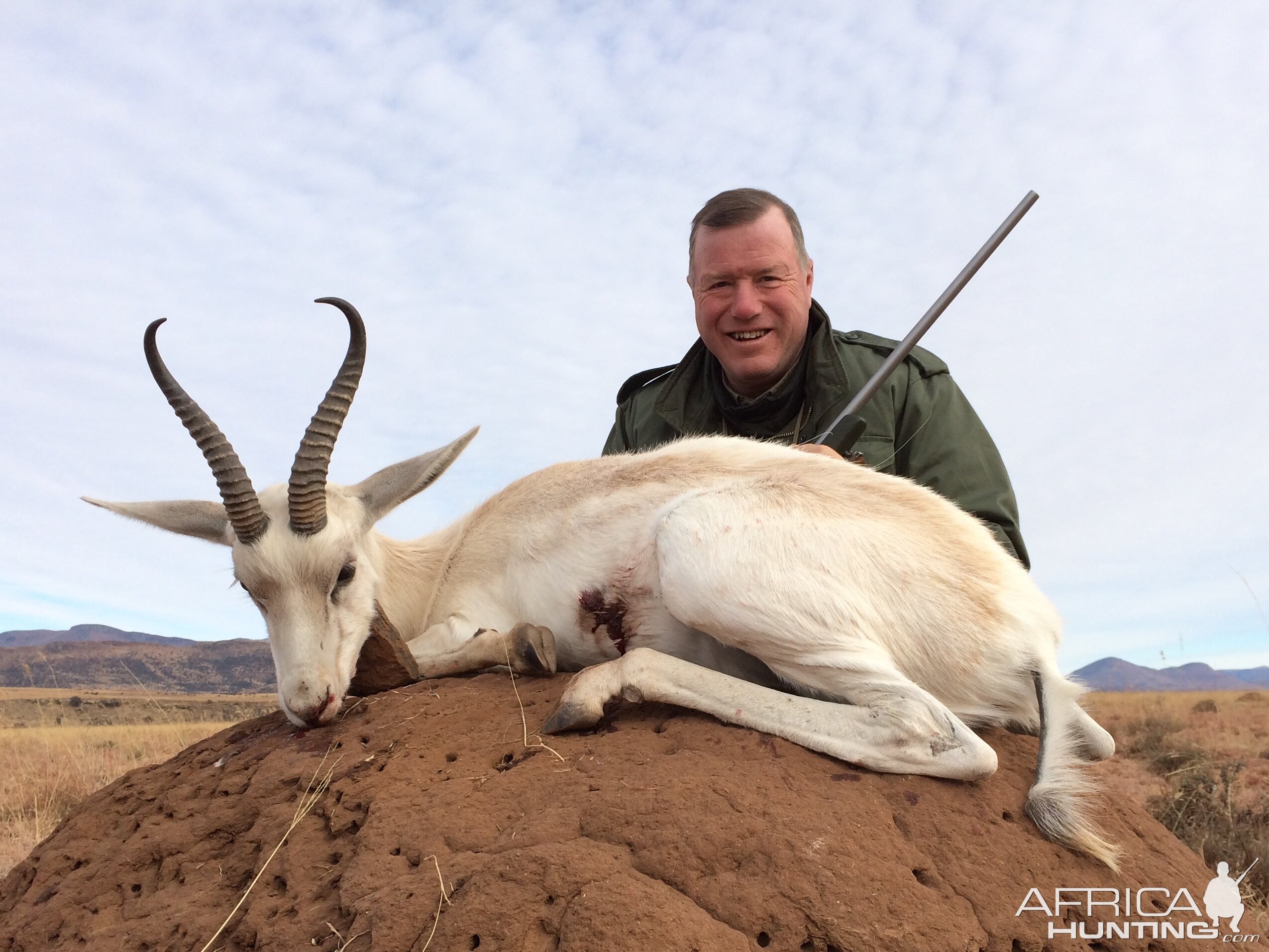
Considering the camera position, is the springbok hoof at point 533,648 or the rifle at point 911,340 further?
the rifle at point 911,340

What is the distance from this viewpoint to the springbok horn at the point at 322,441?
4160 mm

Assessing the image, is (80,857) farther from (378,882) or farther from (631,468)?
(631,468)

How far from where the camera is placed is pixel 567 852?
2.54m

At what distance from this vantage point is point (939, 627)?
11.1ft

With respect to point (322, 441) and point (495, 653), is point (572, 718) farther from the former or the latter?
point (322, 441)

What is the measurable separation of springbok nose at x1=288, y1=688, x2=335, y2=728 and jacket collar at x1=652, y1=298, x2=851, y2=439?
3.19 m

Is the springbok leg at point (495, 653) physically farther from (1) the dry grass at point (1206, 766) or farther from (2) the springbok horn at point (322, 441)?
(1) the dry grass at point (1206, 766)

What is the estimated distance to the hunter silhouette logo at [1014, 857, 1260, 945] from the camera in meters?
2.74

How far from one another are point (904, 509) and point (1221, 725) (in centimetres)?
1349

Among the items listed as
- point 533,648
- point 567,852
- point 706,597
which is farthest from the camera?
point 533,648

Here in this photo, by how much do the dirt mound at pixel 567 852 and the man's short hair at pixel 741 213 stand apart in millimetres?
3798

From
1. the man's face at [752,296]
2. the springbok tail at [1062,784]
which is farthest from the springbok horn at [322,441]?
the springbok tail at [1062,784]

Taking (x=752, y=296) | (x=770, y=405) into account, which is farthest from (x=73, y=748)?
(x=752, y=296)

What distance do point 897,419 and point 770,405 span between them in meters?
0.91
